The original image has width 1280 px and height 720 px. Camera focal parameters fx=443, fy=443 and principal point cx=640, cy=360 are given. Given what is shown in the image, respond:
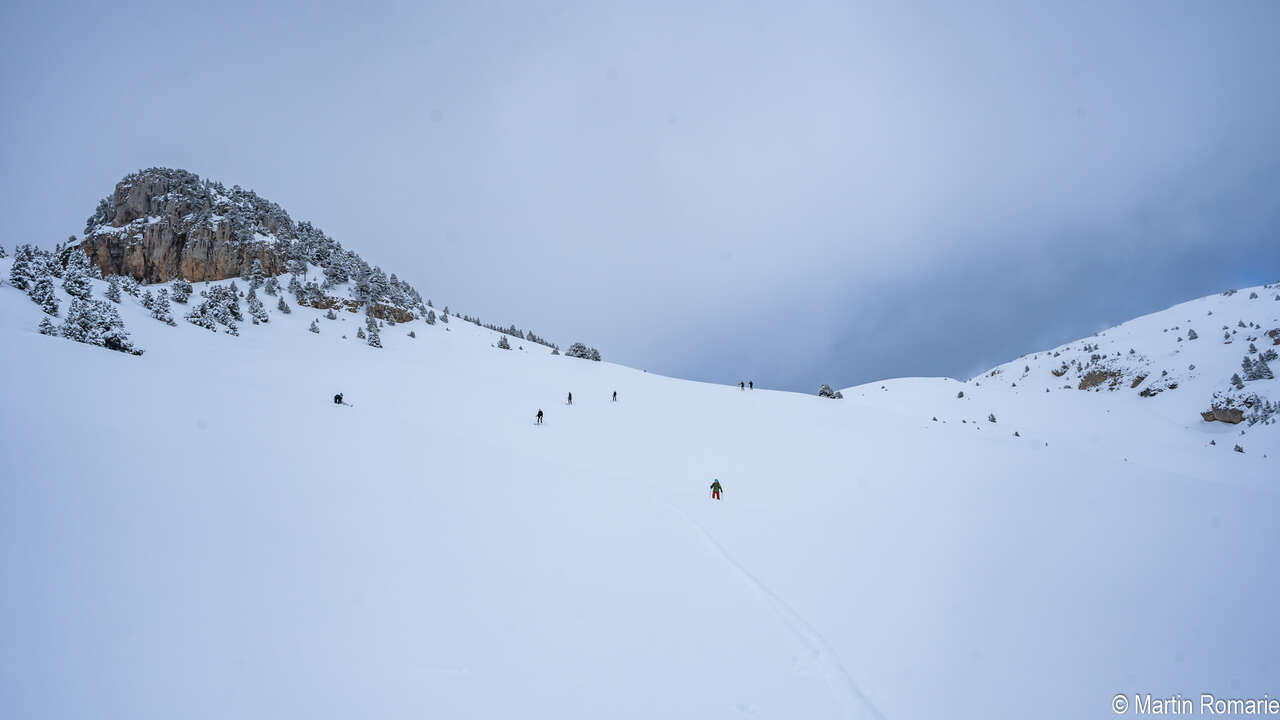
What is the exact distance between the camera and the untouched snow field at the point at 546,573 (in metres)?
4.06

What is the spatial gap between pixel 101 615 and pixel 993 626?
38.4 feet

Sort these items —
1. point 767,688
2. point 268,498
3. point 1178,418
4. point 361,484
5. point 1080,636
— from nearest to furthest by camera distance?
point 767,688 → point 268,498 → point 1080,636 → point 361,484 → point 1178,418

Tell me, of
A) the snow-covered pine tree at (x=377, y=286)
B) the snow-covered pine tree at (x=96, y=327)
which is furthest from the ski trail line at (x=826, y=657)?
the snow-covered pine tree at (x=377, y=286)

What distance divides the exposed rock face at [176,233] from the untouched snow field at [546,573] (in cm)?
3421

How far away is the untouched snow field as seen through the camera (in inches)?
160

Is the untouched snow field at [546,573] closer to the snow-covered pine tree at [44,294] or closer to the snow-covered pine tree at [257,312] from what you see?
the snow-covered pine tree at [44,294]

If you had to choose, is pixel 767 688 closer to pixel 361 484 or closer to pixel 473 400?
pixel 361 484

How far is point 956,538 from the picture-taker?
11.2 m

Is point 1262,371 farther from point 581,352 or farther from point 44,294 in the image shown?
point 44,294

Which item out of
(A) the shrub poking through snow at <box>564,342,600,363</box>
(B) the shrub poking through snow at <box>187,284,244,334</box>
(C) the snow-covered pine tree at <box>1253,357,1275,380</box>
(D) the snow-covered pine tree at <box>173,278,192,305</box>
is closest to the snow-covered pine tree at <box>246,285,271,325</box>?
(B) the shrub poking through snow at <box>187,284,244,334</box>

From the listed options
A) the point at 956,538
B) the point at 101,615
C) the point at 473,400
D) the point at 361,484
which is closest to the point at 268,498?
the point at 361,484

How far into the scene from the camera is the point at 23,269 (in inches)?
810

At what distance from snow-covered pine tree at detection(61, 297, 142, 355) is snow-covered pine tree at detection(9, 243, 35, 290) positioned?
250 inches

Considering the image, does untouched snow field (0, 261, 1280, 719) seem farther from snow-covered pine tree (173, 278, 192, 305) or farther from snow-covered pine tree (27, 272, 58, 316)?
snow-covered pine tree (173, 278, 192, 305)
